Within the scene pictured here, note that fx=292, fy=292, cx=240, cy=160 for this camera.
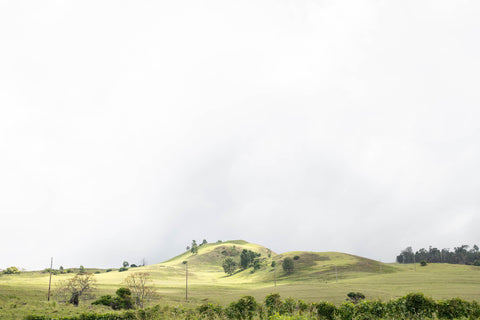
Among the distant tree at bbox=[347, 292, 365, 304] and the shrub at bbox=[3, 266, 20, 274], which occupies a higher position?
the distant tree at bbox=[347, 292, 365, 304]

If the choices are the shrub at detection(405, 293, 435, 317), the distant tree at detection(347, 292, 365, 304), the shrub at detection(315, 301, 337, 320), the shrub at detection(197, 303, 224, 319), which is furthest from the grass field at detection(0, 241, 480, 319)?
the shrub at detection(405, 293, 435, 317)

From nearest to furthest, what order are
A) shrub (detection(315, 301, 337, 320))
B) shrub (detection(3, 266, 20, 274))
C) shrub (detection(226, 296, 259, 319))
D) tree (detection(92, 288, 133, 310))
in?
shrub (detection(315, 301, 337, 320)), shrub (detection(226, 296, 259, 319)), tree (detection(92, 288, 133, 310)), shrub (detection(3, 266, 20, 274))

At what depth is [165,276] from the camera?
5891 inches

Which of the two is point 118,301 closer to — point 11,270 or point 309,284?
point 309,284

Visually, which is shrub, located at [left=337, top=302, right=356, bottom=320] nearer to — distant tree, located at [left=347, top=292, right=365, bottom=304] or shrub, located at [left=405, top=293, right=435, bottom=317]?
shrub, located at [left=405, top=293, right=435, bottom=317]

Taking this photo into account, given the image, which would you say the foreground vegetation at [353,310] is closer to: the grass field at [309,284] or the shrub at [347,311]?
the shrub at [347,311]

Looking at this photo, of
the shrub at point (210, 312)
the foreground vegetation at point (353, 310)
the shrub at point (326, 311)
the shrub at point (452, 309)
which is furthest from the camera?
the shrub at point (210, 312)

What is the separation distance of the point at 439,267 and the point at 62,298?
471 feet

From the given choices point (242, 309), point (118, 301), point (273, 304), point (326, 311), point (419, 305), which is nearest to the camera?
point (419, 305)

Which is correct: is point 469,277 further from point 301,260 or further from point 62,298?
point 62,298

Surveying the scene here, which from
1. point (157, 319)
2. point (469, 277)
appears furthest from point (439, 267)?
point (157, 319)

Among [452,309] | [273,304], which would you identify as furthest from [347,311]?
[452,309]

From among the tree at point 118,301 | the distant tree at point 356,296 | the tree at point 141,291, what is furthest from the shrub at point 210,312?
the distant tree at point 356,296

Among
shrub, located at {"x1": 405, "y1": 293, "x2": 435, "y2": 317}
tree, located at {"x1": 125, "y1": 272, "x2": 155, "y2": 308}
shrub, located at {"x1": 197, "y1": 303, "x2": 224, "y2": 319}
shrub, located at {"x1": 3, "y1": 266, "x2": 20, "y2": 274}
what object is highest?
shrub, located at {"x1": 405, "y1": 293, "x2": 435, "y2": 317}
